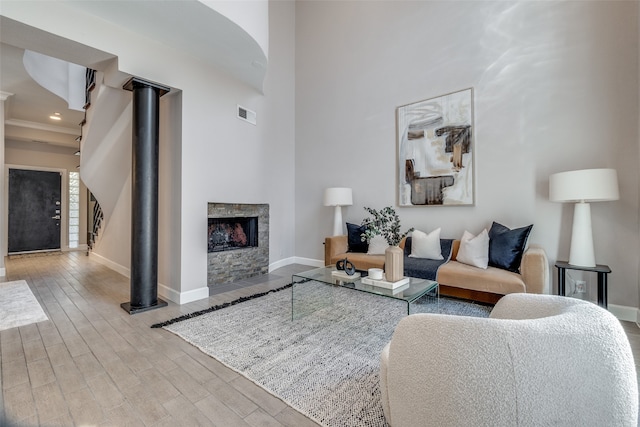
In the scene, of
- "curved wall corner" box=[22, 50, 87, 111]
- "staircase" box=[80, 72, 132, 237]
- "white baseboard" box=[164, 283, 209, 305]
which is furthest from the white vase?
"curved wall corner" box=[22, 50, 87, 111]

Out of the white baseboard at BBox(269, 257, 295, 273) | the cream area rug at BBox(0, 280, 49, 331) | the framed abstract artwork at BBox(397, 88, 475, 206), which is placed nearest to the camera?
the cream area rug at BBox(0, 280, 49, 331)

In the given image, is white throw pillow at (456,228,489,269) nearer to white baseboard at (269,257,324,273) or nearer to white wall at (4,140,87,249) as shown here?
white baseboard at (269,257,324,273)

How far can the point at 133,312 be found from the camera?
2.83 metres

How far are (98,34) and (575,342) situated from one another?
390cm

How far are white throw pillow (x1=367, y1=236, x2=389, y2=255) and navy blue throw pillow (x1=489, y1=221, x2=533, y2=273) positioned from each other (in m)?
1.29

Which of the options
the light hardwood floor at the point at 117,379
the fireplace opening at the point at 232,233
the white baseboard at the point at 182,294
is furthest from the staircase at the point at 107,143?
the light hardwood floor at the point at 117,379

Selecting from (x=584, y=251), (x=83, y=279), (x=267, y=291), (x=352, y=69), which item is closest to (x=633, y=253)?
(x=584, y=251)

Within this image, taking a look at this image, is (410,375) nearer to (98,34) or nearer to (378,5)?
(98,34)

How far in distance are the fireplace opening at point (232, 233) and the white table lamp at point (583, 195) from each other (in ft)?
12.4

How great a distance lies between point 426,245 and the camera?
3.49 metres

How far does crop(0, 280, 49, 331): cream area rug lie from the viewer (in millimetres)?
2619

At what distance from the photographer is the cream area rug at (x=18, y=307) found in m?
2.62

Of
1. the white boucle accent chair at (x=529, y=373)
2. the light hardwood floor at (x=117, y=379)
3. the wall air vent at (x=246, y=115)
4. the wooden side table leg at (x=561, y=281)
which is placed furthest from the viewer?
the wall air vent at (x=246, y=115)

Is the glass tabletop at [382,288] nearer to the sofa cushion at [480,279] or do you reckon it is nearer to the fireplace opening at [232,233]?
the sofa cushion at [480,279]
